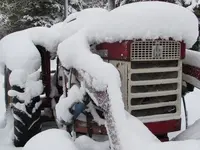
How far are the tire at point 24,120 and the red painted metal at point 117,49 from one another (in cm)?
145

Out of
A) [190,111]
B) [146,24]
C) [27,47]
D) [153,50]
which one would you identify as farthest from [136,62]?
[190,111]

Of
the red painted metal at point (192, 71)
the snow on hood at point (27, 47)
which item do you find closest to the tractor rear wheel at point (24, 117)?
the snow on hood at point (27, 47)

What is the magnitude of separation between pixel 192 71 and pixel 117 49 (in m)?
0.91

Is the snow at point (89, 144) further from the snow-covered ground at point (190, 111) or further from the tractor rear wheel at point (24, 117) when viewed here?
the snow-covered ground at point (190, 111)

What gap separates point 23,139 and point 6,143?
31 cm

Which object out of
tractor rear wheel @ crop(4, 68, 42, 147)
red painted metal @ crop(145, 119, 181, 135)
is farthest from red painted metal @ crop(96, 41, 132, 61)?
tractor rear wheel @ crop(4, 68, 42, 147)

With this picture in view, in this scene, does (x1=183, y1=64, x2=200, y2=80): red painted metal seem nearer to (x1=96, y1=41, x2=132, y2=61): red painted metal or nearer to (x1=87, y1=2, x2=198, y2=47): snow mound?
(x1=87, y1=2, x2=198, y2=47): snow mound

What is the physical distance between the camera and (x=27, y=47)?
4.63 meters

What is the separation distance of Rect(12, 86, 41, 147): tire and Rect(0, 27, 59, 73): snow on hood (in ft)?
1.03

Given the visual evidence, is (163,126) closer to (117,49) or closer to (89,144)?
(89,144)

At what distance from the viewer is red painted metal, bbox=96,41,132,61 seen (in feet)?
10.6

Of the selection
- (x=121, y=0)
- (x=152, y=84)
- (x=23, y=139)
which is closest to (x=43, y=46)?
(x=23, y=139)

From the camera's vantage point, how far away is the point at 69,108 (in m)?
3.41

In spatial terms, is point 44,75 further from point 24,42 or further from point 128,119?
point 128,119
